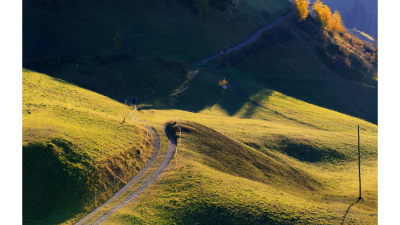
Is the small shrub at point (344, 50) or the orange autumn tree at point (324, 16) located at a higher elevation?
the orange autumn tree at point (324, 16)

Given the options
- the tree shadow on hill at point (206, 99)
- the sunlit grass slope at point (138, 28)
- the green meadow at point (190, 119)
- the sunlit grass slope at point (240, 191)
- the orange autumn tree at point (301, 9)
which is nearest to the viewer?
the sunlit grass slope at point (240, 191)

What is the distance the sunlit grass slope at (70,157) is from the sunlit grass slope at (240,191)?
470 centimetres

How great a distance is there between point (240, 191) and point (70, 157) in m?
18.9

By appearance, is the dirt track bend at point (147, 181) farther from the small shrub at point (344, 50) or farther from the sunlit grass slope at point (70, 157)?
the small shrub at point (344, 50)

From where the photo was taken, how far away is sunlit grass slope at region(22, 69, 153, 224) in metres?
29.1

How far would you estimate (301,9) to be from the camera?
143000 millimetres

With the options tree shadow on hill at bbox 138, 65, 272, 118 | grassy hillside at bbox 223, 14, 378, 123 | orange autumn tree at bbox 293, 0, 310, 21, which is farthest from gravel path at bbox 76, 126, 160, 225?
orange autumn tree at bbox 293, 0, 310, 21

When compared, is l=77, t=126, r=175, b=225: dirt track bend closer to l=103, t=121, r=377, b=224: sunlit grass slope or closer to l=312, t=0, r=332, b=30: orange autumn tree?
l=103, t=121, r=377, b=224: sunlit grass slope

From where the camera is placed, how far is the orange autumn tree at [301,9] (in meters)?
143

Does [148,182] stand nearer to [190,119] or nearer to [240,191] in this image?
[240,191]

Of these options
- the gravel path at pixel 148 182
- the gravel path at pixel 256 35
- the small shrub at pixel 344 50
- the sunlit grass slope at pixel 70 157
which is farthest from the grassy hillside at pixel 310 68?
the sunlit grass slope at pixel 70 157

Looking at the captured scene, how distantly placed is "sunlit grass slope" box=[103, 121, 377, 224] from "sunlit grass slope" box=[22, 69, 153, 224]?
470cm

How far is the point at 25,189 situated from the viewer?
2938 cm

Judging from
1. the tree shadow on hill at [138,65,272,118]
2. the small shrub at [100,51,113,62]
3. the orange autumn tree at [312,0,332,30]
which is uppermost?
the orange autumn tree at [312,0,332,30]
